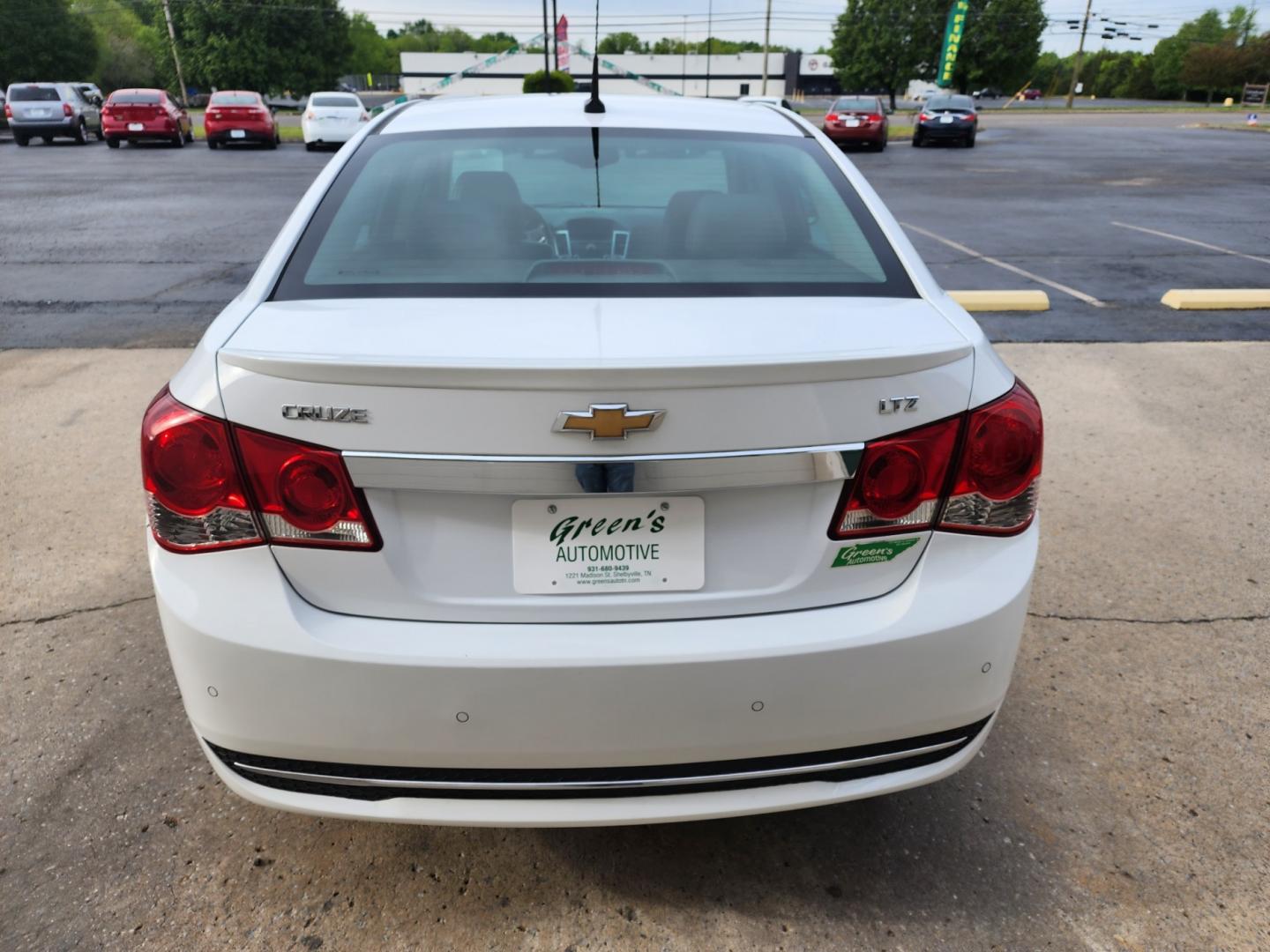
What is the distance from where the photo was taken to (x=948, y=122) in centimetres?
2950

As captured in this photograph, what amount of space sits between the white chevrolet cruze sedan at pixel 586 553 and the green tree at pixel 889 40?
81.6m

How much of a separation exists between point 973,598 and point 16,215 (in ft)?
48.2

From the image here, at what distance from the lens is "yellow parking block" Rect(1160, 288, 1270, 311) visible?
25.2 feet

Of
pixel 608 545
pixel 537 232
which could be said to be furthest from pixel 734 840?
pixel 537 232

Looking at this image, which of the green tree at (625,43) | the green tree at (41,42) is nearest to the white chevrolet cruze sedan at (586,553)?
the green tree at (41,42)

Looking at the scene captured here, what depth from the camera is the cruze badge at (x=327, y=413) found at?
1.65m

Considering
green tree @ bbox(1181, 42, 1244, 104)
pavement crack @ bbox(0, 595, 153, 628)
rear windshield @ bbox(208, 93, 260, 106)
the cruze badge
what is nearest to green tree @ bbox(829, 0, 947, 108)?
green tree @ bbox(1181, 42, 1244, 104)

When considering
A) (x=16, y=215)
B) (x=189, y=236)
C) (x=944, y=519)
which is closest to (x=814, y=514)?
(x=944, y=519)

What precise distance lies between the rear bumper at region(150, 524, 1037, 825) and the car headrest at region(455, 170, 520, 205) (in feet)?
4.04

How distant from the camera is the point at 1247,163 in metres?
22.7

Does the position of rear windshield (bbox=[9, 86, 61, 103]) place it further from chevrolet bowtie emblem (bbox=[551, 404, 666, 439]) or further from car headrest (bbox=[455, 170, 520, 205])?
chevrolet bowtie emblem (bbox=[551, 404, 666, 439])

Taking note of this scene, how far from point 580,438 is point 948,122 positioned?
103 feet

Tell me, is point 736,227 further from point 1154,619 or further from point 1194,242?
point 1194,242

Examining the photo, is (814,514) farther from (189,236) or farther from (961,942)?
(189,236)
